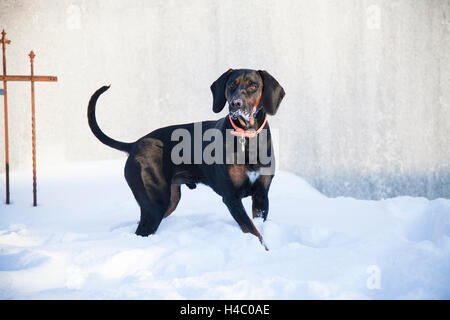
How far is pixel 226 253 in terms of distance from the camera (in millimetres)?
2350

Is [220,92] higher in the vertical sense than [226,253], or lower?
higher

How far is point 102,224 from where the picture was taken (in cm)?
327

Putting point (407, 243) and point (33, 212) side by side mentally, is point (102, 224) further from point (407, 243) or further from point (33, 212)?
point (407, 243)

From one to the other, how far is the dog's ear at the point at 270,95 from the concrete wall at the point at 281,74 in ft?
6.35

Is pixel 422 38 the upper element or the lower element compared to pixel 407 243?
upper

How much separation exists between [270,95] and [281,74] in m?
2.04

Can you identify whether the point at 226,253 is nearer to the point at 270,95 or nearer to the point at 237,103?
the point at 237,103

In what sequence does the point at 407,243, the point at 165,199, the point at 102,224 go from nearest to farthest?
the point at 407,243, the point at 165,199, the point at 102,224

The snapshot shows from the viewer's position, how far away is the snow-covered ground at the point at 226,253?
1.85 meters

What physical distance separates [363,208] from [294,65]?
1.95m

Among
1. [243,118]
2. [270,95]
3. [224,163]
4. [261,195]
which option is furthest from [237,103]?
[261,195]

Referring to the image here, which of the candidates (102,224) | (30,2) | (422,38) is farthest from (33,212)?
(422,38)

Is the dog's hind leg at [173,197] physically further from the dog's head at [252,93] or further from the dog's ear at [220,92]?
the dog's head at [252,93]

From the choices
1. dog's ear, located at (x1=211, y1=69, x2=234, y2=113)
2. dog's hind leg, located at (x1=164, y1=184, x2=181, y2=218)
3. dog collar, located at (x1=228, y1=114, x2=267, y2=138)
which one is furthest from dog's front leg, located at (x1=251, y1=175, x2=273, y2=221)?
dog's hind leg, located at (x1=164, y1=184, x2=181, y2=218)
